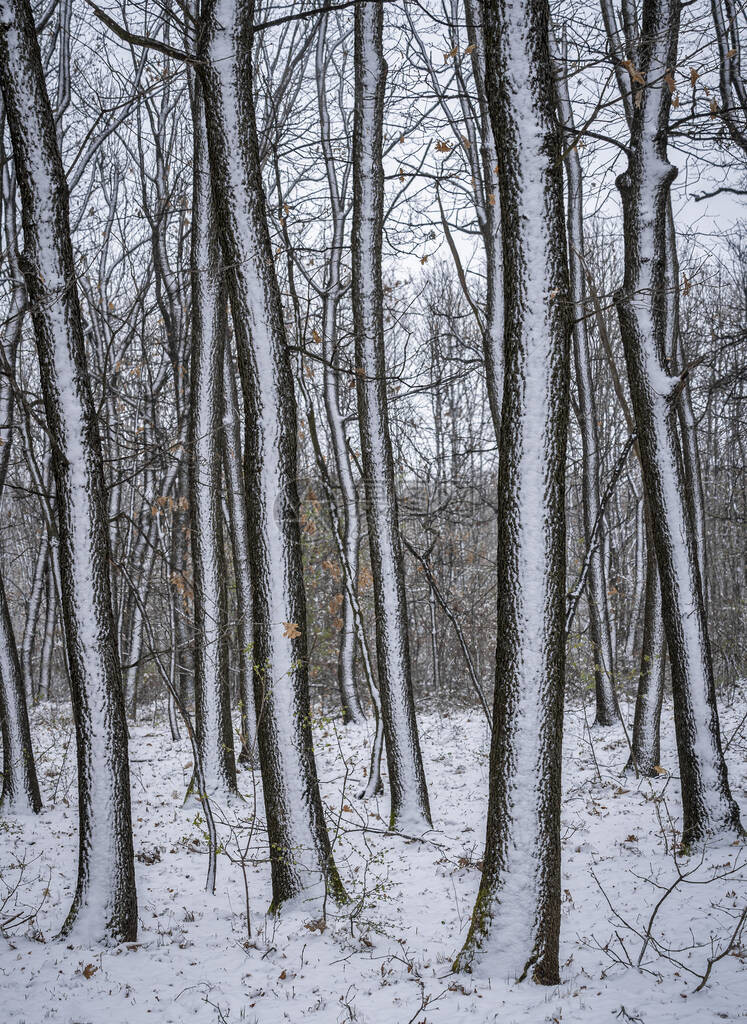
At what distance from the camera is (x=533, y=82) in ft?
14.6

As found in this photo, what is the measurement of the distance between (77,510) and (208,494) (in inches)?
162

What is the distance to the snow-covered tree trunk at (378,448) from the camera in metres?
7.72

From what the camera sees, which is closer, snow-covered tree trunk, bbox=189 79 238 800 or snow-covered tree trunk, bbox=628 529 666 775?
snow-covered tree trunk, bbox=628 529 666 775

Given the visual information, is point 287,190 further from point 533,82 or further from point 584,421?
point 533,82

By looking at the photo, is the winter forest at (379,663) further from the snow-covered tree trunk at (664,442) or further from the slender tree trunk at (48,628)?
the slender tree trunk at (48,628)

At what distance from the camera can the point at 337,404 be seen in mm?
12641

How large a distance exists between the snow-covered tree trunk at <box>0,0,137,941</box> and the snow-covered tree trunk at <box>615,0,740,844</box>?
4.84 m

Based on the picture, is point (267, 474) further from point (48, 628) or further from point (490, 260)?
point (48, 628)

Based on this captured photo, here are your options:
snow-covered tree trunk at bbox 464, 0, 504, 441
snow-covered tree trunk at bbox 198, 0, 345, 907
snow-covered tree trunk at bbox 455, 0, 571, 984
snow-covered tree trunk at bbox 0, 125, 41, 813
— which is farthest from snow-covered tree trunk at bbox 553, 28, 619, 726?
snow-covered tree trunk at bbox 0, 125, 41, 813

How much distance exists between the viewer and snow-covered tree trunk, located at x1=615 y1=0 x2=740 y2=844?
6301 millimetres

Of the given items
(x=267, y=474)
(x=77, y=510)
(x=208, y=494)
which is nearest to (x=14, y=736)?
(x=208, y=494)

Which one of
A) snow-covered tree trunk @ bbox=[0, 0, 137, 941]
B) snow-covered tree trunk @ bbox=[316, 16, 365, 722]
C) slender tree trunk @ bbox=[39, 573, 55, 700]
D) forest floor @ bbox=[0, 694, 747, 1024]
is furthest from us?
slender tree trunk @ bbox=[39, 573, 55, 700]

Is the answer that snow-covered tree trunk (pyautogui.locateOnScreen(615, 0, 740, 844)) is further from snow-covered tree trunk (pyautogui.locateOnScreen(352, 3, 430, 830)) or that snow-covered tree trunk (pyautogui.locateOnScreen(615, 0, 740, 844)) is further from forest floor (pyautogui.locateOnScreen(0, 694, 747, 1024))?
snow-covered tree trunk (pyautogui.locateOnScreen(352, 3, 430, 830))

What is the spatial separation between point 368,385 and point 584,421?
5.98m
